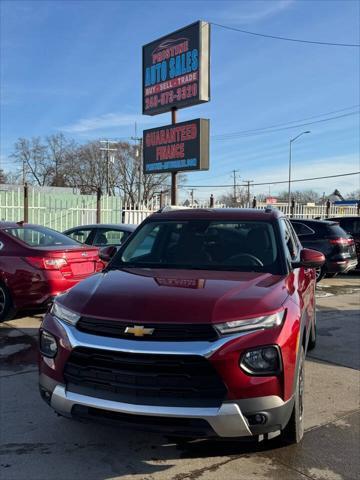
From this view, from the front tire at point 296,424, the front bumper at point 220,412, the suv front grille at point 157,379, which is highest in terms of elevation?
the suv front grille at point 157,379

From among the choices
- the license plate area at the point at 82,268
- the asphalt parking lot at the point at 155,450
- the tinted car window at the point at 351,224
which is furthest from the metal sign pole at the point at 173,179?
the asphalt parking lot at the point at 155,450

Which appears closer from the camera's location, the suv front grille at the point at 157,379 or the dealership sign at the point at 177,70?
the suv front grille at the point at 157,379

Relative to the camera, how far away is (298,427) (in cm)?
357

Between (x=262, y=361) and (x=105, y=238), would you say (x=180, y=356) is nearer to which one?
(x=262, y=361)

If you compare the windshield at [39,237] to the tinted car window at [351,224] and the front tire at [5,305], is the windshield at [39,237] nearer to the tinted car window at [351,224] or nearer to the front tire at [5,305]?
the front tire at [5,305]

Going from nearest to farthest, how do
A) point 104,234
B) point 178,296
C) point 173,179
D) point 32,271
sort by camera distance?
point 178,296 → point 32,271 → point 104,234 → point 173,179

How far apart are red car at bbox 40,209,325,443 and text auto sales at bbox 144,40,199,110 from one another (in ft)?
51.3

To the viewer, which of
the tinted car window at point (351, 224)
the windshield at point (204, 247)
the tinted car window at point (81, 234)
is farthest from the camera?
the tinted car window at point (351, 224)

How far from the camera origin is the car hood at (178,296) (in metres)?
A: 3.07

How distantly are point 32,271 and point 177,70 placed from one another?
44.5 feet

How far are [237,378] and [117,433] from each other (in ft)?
4.62

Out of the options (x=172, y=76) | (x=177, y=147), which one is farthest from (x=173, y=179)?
(x=172, y=76)

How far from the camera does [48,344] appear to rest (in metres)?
3.41

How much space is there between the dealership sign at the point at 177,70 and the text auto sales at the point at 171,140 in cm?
97
